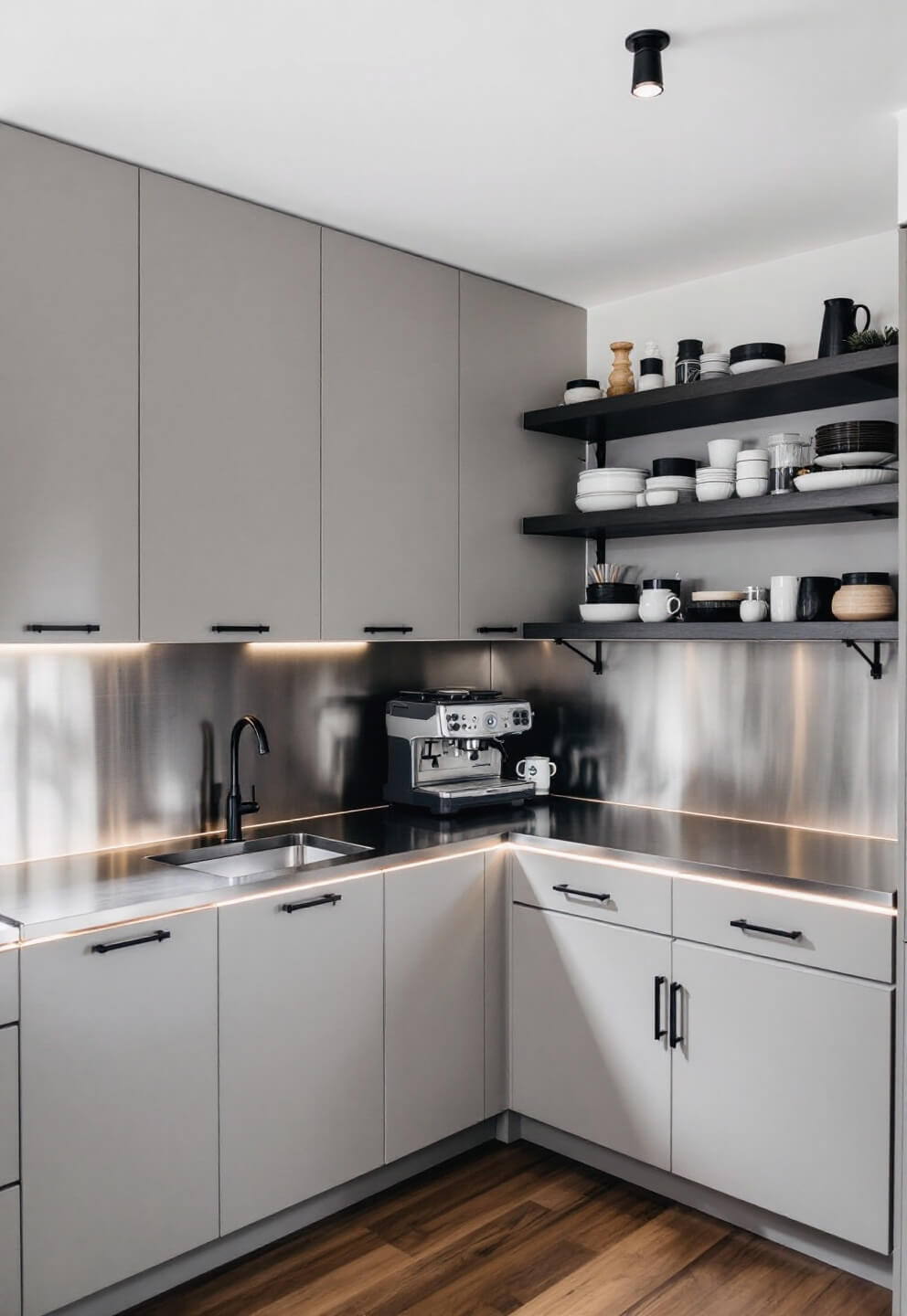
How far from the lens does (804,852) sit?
9.13ft

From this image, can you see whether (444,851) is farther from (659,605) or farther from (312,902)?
(659,605)

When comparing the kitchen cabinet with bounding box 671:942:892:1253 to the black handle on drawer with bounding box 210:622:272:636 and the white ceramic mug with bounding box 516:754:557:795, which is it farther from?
the black handle on drawer with bounding box 210:622:272:636

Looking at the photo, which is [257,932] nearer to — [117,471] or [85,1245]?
[85,1245]

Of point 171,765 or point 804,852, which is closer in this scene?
point 804,852

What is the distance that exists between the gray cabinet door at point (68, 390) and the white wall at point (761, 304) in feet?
5.53

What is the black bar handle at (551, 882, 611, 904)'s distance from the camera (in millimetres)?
2822

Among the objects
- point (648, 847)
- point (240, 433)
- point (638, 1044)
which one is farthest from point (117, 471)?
point (638, 1044)

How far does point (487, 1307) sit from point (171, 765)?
4.96 ft

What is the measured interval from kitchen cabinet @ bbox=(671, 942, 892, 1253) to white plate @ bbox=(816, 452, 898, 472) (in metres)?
1.24

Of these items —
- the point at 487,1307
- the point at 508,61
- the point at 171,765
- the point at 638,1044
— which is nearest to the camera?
the point at 508,61

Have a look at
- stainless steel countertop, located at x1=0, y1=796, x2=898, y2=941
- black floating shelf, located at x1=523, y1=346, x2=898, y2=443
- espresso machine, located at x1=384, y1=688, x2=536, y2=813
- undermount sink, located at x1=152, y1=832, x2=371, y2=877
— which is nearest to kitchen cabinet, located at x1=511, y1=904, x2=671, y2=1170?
stainless steel countertop, located at x1=0, y1=796, x2=898, y2=941

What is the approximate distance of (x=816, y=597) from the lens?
114 inches

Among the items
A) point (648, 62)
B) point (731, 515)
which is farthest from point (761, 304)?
point (648, 62)

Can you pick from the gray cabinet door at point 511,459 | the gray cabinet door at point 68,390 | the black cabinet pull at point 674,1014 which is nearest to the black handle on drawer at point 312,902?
the gray cabinet door at point 68,390
